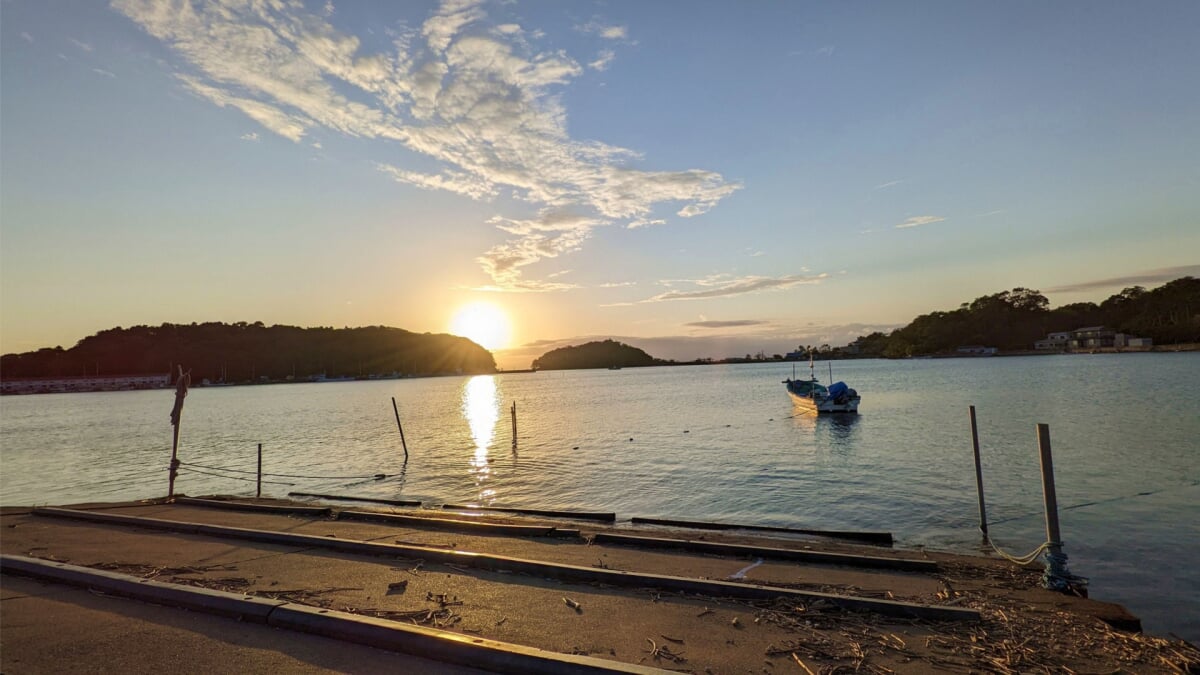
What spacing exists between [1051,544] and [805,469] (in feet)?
57.5

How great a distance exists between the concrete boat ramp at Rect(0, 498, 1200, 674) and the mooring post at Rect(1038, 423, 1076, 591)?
300 millimetres

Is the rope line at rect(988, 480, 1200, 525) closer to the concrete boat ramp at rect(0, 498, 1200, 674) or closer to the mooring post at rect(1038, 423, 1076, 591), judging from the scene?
the concrete boat ramp at rect(0, 498, 1200, 674)

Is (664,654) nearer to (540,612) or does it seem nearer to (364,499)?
(540,612)

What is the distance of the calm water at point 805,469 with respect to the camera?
1423 cm

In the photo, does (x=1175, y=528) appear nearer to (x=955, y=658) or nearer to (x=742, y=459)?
(x=955, y=658)

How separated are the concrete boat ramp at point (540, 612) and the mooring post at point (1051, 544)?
30 cm

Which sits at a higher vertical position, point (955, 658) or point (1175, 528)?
point (955, 658)

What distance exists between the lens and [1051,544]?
8.25 m

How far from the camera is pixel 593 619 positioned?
240 inches

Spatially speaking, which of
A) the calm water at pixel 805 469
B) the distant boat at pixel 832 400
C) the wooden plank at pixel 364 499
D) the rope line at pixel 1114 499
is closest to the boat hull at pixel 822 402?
the distant boat at pixel 832 400

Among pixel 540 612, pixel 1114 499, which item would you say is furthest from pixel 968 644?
pixel 1114 499

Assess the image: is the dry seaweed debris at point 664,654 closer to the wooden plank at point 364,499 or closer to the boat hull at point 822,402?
the wooden plank at point 364,499

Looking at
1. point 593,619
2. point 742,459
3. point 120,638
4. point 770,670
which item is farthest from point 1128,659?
point 742,459

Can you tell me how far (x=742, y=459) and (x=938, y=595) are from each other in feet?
72.4
